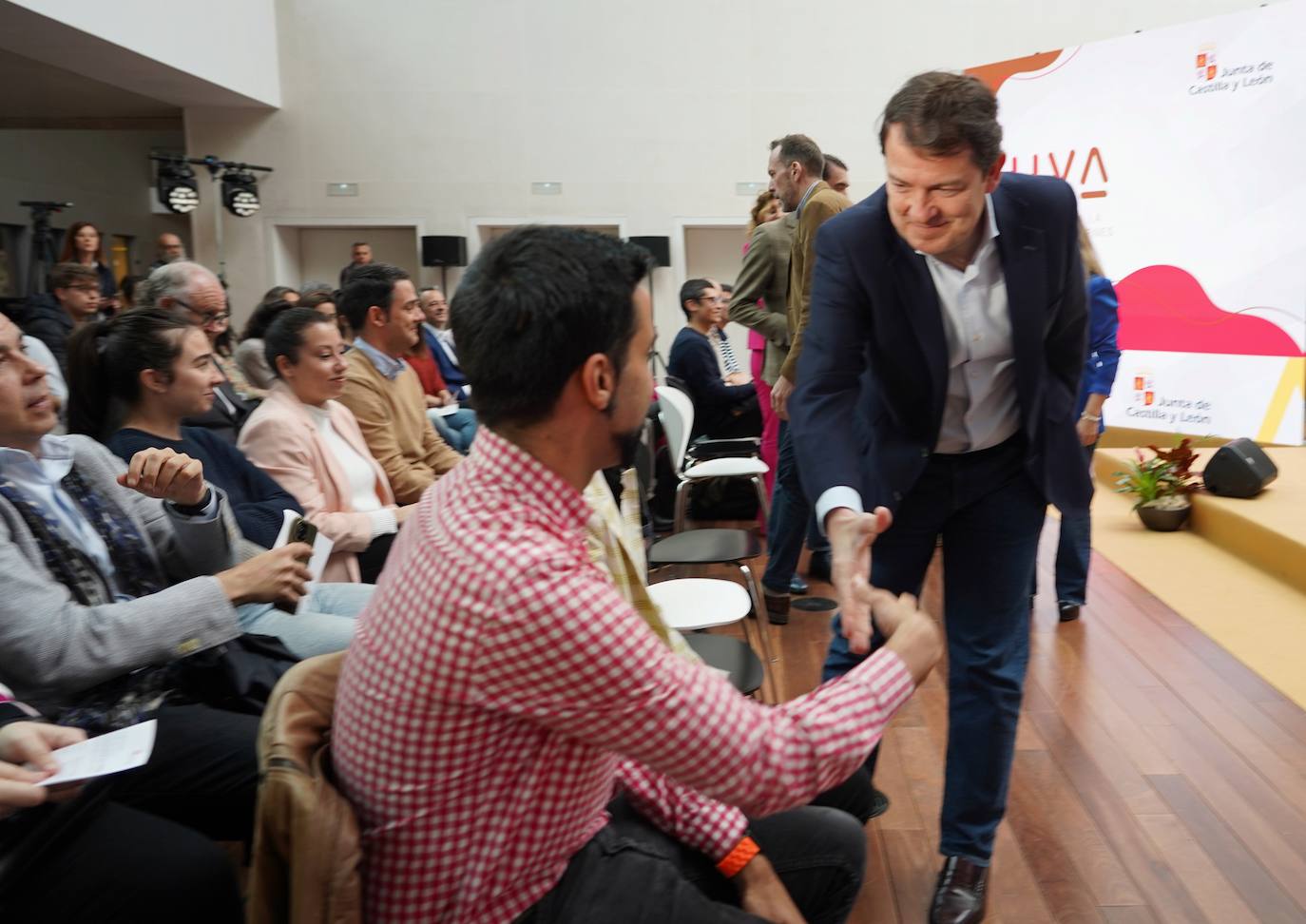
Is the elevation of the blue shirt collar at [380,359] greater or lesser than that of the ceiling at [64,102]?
lesser

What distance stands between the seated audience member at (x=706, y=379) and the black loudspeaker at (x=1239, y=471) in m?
2.38

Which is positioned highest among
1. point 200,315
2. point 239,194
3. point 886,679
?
point 239,194

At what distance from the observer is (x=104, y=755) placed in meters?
1.22

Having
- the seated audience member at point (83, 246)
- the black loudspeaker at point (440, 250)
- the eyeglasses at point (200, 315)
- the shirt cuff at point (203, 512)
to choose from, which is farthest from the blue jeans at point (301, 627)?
the black loudspeaker at point (440, 250)

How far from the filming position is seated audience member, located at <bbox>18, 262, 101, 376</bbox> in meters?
4.98

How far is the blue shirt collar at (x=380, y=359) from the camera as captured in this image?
11.5 ft

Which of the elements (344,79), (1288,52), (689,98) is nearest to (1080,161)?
(1288,52)

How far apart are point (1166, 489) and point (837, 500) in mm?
4301

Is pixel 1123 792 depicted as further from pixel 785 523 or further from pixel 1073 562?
pixel 785 523

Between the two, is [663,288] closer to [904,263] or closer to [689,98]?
[689,98]

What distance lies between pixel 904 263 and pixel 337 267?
985 centimetres

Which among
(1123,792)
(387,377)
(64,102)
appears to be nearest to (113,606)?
(387,377)

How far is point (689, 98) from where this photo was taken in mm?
9875

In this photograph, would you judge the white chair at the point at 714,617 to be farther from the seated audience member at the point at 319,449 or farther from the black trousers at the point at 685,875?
the seated audience member at the point at 319,449
